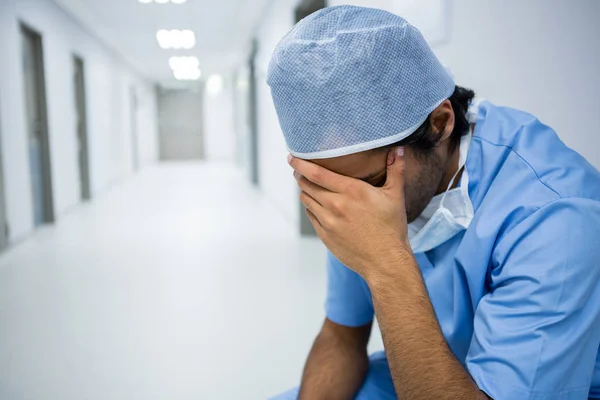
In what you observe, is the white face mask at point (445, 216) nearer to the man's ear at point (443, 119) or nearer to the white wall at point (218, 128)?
the man's ear at point (443, 119)

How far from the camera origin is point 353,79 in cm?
96

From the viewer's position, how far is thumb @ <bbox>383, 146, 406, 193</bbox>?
0.97 metres

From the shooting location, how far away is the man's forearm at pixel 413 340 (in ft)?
2.74

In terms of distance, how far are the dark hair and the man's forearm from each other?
0.79ft

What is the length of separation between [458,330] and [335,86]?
23.2 inches

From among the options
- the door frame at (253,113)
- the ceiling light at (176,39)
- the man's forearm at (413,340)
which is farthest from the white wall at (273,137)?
the man's forearm at (413,340)

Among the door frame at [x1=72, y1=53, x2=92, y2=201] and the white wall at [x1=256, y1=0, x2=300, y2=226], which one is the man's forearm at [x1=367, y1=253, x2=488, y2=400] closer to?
the white wall at [x1=256, y1=0, x2=300, y2=226]

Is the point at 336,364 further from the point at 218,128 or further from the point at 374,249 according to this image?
the point at 218,128

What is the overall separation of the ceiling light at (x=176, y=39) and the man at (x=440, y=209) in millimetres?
8135

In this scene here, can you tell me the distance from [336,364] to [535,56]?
1109mm

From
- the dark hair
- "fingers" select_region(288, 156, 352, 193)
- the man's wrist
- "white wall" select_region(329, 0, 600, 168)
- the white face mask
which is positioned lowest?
the man's wrist

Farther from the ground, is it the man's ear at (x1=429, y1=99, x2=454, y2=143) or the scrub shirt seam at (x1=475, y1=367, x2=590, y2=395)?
the man's ear at (x1=429, y1=99, x2=454, y2=143)

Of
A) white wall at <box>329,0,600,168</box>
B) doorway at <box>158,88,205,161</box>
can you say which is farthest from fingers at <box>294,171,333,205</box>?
doorway at <box>158,88,205,161</box>

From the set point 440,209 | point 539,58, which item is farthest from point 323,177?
point 539,58
